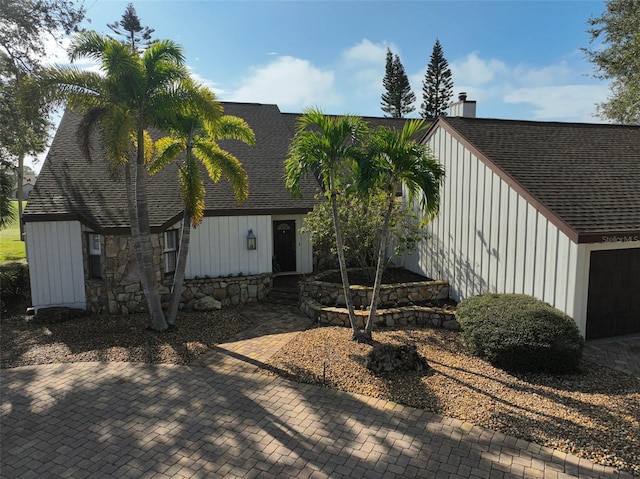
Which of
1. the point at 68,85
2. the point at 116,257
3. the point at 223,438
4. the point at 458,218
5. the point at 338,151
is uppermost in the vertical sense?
the point at 68,85

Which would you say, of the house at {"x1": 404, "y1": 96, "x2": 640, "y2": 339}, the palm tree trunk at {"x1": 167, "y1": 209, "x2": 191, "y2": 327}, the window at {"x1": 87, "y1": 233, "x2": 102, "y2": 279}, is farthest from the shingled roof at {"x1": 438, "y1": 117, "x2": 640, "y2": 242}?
the window at {"x1": 87, "y1": 233, "x2": 102, "y2": 279}

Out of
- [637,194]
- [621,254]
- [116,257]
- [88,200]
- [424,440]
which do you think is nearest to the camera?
[424,440]

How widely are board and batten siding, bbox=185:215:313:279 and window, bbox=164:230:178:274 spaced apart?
41 centimetres

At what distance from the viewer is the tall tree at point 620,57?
19.5 metres

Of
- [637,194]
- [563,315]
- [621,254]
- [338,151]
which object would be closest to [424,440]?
[563,315]

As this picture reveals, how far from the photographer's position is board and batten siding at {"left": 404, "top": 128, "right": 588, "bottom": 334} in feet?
27.3

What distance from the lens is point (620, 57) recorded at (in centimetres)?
2045

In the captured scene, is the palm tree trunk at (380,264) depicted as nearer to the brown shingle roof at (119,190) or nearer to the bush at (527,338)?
the bush at (527,338)

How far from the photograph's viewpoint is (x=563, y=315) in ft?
25.0

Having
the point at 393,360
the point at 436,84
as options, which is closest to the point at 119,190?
the point at 393,360

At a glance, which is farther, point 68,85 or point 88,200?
point 88,200

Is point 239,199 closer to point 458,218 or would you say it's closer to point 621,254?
point 458,218

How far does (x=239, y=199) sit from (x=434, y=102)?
33.9m

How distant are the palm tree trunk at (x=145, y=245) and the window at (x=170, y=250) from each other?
8.49ft
